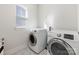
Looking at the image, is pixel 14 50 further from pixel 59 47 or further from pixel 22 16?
pixel 59 47

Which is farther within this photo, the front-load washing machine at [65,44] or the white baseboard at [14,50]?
the white baseboard at [14,50]

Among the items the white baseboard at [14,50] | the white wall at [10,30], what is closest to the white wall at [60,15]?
the white wall at [10,30]

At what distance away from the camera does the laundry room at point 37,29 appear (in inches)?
47.4

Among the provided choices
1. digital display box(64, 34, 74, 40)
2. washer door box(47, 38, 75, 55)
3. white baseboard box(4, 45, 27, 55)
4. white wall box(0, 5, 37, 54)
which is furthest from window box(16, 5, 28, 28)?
digital display box(64, 34, 74, 40)

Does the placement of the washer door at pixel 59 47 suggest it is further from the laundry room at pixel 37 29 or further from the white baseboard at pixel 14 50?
the white baseboard at pixel 14 50

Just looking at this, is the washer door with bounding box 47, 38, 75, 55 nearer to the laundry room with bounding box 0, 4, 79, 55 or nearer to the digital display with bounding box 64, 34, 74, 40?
the laundry room with bounding box 0, 4, 79, 55

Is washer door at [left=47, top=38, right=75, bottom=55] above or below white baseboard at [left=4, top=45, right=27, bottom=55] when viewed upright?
above

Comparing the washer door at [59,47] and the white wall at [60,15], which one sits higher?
the white wall at [60,15]

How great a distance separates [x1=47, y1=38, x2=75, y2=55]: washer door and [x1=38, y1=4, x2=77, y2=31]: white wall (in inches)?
40.7

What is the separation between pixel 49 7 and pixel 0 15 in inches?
69.8

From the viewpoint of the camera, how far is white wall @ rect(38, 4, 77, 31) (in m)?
1.84

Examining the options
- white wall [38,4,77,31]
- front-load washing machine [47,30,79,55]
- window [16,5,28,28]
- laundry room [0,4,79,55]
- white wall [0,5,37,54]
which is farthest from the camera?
window [16,5,28,28]

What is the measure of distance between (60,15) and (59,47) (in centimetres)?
135
